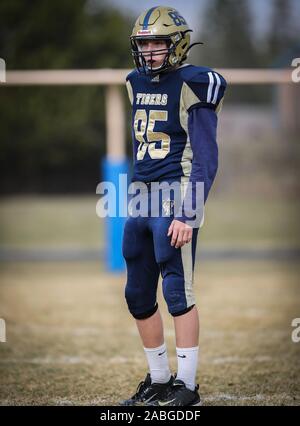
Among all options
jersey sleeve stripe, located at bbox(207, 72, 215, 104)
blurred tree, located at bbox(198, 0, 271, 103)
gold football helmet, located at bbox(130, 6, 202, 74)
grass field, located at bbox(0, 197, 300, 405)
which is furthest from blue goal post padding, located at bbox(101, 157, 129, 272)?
blurred tree, located at bbox(198, 0, 271, 103)

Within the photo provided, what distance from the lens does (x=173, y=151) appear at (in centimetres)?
295

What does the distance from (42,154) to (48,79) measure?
1751 cm

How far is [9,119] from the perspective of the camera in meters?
24.1

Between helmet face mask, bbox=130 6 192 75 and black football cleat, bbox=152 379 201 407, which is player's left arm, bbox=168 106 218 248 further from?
black football cleat, bbox=152 379 201 407

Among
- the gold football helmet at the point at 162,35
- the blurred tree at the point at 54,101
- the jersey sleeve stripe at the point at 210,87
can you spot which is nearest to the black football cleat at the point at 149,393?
the jersey sleeve stripe at the point at 210,87

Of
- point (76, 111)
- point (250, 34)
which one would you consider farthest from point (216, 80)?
point (250, 34)

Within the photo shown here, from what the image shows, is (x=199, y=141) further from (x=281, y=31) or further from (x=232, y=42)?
(x=281, y=31)

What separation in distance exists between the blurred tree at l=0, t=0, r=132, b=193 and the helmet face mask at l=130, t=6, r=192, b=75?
20.8 meters

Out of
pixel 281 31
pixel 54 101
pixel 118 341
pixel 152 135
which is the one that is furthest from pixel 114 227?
pixel 281 31

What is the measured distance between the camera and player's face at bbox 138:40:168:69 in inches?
115

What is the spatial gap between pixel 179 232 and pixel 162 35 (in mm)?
729

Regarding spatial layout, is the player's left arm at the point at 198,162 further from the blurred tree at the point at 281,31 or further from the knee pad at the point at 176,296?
the blurred tree at the point at 281,31

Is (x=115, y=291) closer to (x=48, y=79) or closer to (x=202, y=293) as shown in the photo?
(x=202, y=293)

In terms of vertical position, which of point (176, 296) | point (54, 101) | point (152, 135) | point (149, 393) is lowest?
point (149, 393)
